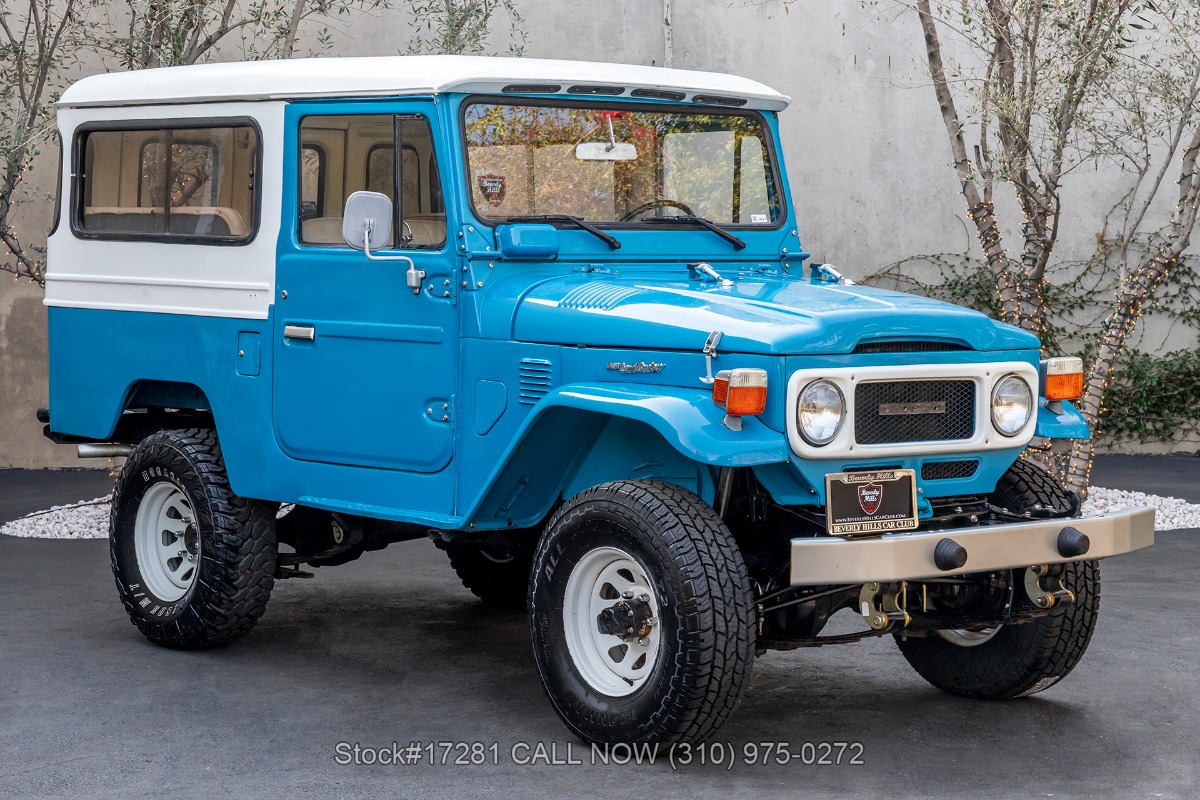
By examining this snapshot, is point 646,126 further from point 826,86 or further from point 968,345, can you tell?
point 826,86

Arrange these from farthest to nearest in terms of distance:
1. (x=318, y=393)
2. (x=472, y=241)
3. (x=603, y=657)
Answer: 1. (x=318, y=393)
2. (x=472, y=241)
3. (x=603, y=657)

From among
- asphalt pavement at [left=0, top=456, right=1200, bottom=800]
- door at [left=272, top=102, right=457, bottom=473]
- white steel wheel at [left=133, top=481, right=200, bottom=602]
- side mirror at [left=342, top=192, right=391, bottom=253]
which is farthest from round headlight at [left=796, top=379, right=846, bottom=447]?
white steel wheel at [left=133, top=481, right=200, bottom=602]

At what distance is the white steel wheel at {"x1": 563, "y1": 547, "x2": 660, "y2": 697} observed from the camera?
4957 mm

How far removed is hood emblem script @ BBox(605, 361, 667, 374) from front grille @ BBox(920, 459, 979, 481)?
920 mm

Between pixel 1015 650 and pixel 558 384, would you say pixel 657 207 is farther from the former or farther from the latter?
pixel 1015 650

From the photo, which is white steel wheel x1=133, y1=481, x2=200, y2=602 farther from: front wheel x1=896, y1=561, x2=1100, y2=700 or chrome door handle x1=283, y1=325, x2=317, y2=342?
front wheel x1=896, y1=561, x2=1100, y2=700

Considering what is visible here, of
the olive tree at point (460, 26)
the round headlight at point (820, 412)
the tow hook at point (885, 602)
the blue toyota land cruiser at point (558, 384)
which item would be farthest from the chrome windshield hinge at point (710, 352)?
the olive tree at point (460, 26)

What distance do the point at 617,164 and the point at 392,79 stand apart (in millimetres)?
920

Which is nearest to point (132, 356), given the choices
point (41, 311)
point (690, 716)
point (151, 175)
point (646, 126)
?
point (151, 175)

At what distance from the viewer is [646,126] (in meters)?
6.15

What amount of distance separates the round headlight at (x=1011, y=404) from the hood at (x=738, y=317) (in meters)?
0.12

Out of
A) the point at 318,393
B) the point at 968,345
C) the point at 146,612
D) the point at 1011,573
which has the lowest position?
→ the point at 146,612

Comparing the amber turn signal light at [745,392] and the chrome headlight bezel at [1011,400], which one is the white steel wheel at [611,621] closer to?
the amber turn signal light at [745,392]

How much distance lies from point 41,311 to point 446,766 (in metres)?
8.90
